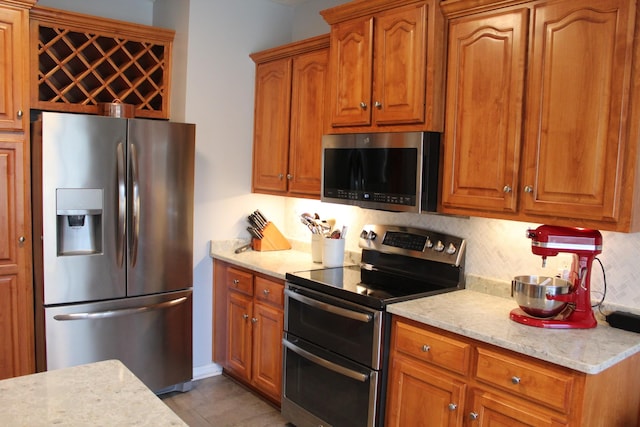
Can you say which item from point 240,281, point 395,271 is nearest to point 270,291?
point 240,281

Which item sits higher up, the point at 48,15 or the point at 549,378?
the point at 48,15

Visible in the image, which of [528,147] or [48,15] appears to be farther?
[48,15]

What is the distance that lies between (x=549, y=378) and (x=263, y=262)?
6.37ft

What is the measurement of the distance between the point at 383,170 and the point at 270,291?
1.04m

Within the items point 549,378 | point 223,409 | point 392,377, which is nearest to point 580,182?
point 549,378

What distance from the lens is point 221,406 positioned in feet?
10.7

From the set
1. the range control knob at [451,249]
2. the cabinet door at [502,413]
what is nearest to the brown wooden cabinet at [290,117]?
the range control knob at [451,249]

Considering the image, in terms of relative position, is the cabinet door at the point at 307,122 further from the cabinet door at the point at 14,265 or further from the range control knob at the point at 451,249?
Answer: the cabinet door at the point at 14,265

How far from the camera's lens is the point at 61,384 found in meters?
1.41

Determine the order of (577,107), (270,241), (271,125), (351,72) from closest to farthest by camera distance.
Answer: (577,107) → (351,72) → (271,125) → (270,241)

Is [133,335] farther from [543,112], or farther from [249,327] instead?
[543,112]

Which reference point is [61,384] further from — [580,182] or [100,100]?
[100,100]

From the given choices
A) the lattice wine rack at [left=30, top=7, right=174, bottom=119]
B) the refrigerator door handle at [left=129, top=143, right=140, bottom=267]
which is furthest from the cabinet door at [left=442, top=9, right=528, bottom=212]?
the lattice wine rack at [left=30, top=7, right=174, bottom=119]

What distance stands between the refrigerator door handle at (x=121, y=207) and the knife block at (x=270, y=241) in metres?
0.99
